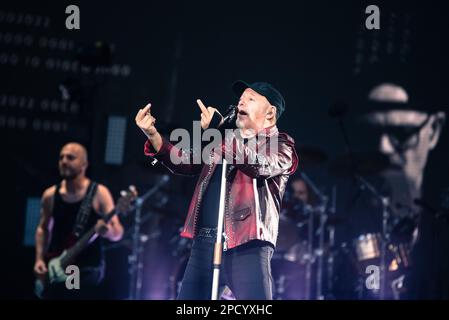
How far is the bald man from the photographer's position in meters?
6.23

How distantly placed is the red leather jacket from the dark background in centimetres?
394

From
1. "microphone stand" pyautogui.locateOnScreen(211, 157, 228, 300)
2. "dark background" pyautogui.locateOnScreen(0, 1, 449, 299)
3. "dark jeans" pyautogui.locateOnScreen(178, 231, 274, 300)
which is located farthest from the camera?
"dark background" pyautogui.locateOnScreen(0, 1, 449, 299)

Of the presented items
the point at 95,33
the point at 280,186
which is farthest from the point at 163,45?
the point at 280,186

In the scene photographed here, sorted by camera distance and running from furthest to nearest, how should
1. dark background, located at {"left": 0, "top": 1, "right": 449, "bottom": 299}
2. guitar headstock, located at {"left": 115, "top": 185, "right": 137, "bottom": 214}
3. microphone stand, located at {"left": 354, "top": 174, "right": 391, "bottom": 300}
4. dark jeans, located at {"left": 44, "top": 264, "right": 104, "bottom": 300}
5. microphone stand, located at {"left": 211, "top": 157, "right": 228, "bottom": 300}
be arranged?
dark background, located at {"left": 0, "top": 1, "right": 449, "bottom": 299}, microphone stand, located at {"left": 354, "top": 174, "right": 391, "bottom": 300}, guitar headstock, located at {"left": 115, "top": 185, "right": 137, "bottom": 214}, dark jeans, located at {"left": 44, "top": 264, "right": 104, "bottom": 300}, microphone stand, located at {"left": 211, "top": 157, "right": 228, "bottom": 300}

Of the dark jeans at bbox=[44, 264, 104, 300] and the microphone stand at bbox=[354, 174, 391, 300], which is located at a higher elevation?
the microphone stand at bbox=[354, 174, 391, 300]

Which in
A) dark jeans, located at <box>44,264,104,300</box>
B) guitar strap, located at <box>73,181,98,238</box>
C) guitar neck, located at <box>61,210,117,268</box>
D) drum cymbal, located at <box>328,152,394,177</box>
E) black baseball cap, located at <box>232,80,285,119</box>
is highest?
drum cymbal, located at <box>328,152,394,177</box>

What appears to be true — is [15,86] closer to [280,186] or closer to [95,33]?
[95,33]

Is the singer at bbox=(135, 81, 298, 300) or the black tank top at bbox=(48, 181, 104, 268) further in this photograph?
the black tank top at bbox=(48, 181, 104, 268)

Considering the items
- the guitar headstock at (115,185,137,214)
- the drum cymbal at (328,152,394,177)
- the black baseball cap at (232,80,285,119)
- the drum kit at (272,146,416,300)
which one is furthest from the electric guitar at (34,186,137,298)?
the drum cymbal at (328,152,394,177)

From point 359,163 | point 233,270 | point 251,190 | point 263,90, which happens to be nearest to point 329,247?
point 359,163

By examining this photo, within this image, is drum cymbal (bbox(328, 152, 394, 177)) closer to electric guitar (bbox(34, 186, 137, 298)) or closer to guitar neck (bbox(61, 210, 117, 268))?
electric guitar (bbox(34, 186, 137, 298))

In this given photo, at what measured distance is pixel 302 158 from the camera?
8.18 m

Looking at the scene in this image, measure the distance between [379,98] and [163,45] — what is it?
2.93m

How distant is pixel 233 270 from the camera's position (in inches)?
150
